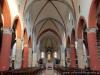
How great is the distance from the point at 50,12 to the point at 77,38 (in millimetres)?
9259

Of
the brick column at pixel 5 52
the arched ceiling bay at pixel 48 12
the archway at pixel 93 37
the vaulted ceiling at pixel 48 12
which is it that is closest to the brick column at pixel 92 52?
the archway at pixel 93 37

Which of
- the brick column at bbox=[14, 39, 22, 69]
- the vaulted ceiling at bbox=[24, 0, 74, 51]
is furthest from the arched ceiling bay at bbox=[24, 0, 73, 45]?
the brick column at bbox=[14, 39, 22, 69]

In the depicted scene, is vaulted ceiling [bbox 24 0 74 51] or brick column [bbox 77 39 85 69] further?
vaulted ceiling [bbox 24 0 74 51]

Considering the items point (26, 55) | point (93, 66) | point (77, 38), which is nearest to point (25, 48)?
point (26, 55)

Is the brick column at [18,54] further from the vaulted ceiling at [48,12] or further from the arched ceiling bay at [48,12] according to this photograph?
the arched ceiling bay at [48,12]

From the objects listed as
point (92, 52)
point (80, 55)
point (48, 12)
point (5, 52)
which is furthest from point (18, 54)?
point (48, 12)

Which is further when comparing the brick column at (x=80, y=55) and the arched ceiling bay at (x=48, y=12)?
the arched ceiling bay at (x=48, y=12)

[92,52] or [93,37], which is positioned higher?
[93,37]

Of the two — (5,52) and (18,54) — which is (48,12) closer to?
(18,54)

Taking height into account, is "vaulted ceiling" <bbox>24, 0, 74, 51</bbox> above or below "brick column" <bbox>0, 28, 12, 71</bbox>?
above

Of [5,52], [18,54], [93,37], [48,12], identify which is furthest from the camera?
[48,12]

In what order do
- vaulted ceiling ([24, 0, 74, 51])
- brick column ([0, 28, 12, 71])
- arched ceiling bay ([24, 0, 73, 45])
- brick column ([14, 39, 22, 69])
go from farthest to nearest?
arched ceiling bay ([24, 0, 73, 45]), vaulted ceiling ([24, 0, 74, 51]), brick column ([14, 39, 22, 69]), brick column ([0, 28, 12, 71])

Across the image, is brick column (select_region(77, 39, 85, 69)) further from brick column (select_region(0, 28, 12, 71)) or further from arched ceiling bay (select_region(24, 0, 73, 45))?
brick column (select_region(0, 28, 12, 71))

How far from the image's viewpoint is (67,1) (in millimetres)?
20453
